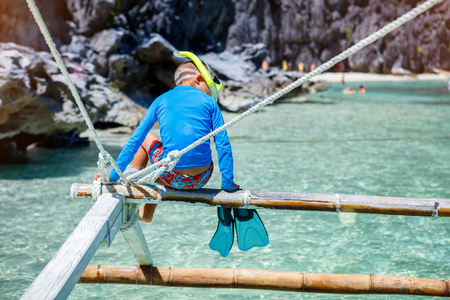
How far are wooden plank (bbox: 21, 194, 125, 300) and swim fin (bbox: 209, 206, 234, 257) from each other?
0.62 meters

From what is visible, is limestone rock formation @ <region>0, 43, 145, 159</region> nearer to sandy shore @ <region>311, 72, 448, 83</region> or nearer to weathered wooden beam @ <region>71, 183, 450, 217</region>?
weathered wooden beam @ <region>71, 183, 450, 217</region>

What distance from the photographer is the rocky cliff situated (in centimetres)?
736

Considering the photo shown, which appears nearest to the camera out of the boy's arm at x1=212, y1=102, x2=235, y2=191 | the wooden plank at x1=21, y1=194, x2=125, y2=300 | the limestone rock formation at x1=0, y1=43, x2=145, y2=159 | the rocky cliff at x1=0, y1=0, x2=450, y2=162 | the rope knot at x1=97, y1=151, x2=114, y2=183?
the wooden plank at x1=21, y1=194, x2=125, y2=300

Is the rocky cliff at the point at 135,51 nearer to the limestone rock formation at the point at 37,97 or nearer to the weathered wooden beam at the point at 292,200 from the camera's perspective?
the limestone rock formation at the point at 37,97

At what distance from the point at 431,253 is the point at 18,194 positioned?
5079 mm

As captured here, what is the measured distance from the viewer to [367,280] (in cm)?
270

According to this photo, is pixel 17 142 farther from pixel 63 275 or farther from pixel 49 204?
pixel 63 275

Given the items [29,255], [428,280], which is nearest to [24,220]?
[29,255]

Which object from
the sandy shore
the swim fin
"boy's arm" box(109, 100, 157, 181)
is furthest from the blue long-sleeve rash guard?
the sandy shore

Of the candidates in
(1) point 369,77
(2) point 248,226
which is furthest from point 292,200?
(1) point 369,77

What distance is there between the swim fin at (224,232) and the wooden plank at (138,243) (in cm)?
47

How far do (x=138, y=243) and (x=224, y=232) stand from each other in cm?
58

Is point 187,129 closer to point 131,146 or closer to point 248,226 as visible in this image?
point 131,146

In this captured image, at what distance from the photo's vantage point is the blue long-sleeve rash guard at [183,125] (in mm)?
2424
